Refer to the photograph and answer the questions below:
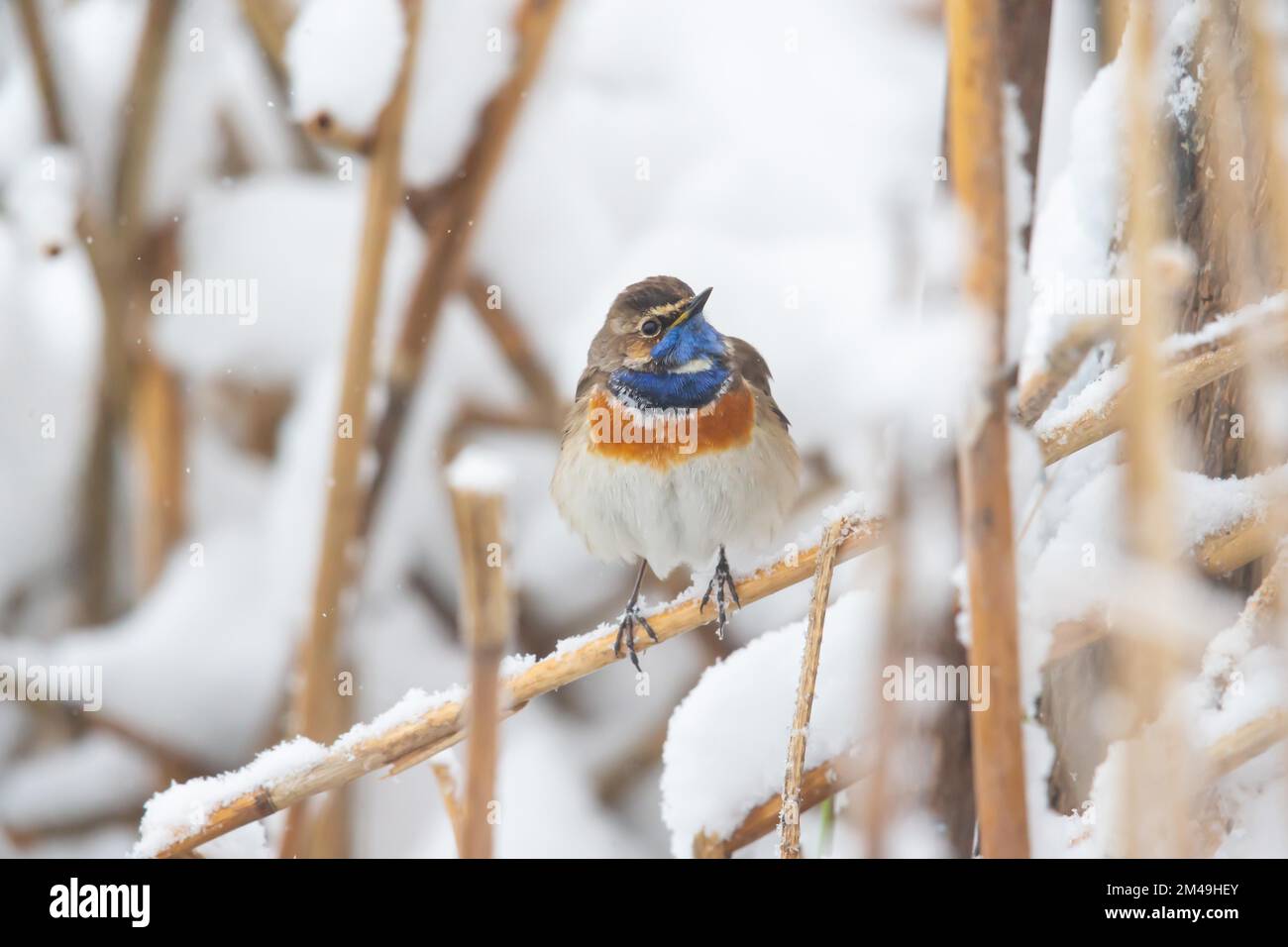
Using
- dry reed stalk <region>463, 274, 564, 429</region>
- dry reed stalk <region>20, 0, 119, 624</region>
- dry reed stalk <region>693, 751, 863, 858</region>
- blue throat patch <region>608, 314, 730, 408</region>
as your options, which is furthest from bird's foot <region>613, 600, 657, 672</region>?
dry reed stalk <region>20, 0, 119, 624</region>

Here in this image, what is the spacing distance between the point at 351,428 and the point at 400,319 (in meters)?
0.41

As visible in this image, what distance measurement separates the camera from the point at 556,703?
9.97 feet

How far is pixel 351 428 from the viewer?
218cm

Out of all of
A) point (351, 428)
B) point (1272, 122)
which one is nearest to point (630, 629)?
point (351, 428)

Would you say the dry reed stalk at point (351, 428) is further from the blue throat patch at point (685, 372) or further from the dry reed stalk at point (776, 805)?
the dry reed stalk at point (776, 805)

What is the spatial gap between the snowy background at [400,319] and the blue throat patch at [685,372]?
0.08 metres

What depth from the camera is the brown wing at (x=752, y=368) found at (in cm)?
221

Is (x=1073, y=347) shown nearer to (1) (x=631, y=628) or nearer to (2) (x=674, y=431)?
(1) (x=631, y=628)

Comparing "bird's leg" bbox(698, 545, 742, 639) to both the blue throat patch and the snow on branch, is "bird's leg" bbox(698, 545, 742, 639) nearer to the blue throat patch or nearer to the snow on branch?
the blue throat patch

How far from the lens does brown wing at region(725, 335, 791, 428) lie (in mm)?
2205

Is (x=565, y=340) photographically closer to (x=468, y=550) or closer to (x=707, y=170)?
(x=707, y=170)

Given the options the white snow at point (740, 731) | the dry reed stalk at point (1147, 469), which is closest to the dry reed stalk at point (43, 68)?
the white snow at point (740, 731)

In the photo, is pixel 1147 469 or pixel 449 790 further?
pixel 449 790
